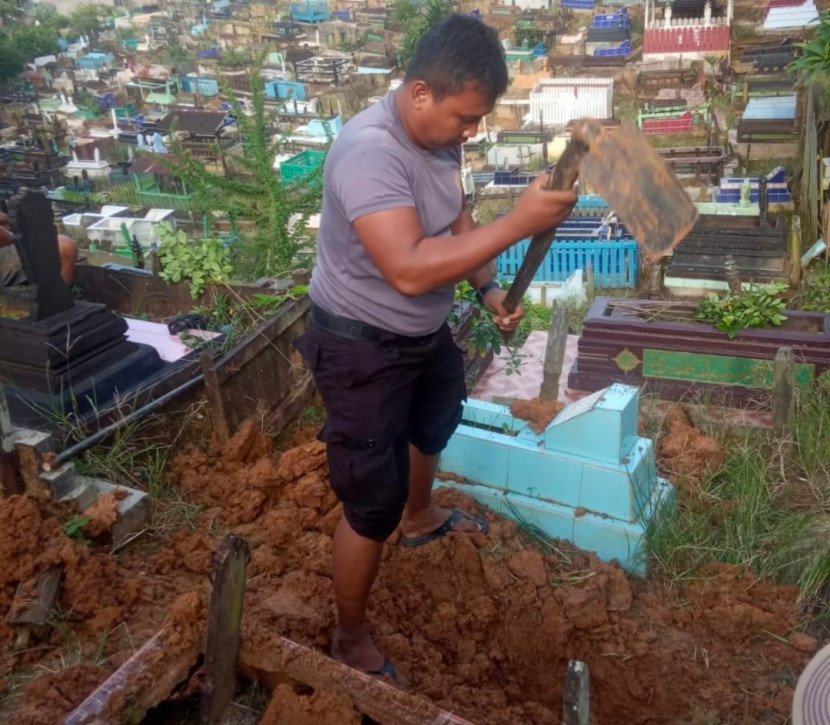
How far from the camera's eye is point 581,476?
340 cm

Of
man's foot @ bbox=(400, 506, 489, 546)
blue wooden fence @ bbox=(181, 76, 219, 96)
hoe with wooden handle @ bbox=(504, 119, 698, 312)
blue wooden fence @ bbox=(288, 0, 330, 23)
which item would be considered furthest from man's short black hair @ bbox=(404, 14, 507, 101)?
blue wooden fence @ bbox=(288, 0, 330, 23)

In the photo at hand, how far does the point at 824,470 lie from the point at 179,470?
3061mm

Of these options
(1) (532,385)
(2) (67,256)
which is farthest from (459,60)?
(1) (532,385)

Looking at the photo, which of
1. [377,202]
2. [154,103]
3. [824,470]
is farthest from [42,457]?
[154,103]

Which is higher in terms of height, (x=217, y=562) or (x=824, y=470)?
(x=217, y=562)

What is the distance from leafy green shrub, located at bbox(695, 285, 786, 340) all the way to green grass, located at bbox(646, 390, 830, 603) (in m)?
1.94

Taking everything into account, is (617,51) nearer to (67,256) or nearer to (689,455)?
(67,256)

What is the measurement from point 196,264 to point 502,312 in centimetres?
314

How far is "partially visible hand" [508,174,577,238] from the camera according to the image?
2.00 meters

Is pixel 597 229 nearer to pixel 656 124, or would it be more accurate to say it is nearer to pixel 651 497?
pixel 656 124

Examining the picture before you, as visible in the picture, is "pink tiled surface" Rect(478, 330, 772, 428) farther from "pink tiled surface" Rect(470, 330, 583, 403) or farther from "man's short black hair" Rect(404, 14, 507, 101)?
"man's short black hair" Rect(404, 14, 507, 101)

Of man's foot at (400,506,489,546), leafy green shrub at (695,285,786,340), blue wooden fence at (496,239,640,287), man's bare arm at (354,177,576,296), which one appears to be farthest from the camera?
blue wooden fence at (496,239,640,287)

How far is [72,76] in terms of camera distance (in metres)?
39.9

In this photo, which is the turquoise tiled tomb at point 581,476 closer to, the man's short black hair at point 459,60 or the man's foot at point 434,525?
the man's foot at point 434,525
